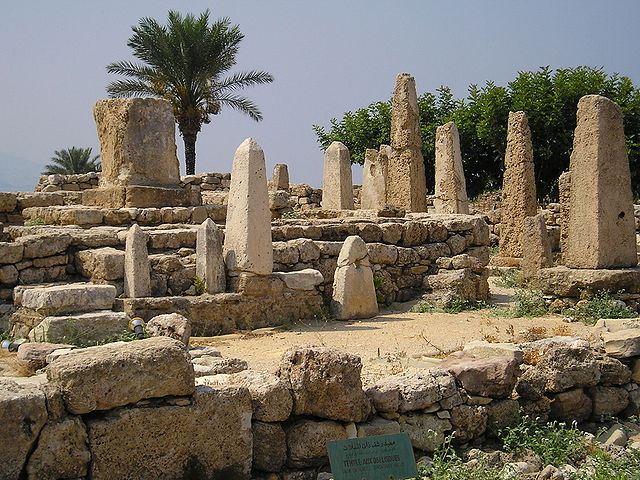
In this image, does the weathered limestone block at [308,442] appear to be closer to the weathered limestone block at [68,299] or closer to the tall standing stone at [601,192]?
the weathered limestone block at [68,299]

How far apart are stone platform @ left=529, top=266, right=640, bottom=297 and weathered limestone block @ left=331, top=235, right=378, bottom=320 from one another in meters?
2.29

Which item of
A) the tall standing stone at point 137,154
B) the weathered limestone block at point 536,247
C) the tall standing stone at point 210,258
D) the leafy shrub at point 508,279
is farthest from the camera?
the leafy shrub at point 508,279

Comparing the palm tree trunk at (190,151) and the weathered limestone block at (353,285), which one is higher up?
the palm tree trunk at (190,151)

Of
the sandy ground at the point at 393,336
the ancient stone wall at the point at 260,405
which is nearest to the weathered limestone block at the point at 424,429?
the ancient stone wall at the point at 260,405

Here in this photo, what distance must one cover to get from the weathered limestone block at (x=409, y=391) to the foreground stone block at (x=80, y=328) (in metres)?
3.04

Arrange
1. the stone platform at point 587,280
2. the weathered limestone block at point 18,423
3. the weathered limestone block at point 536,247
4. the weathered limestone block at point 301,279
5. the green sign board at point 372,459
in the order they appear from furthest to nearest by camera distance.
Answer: the weathered limestone block at point 536,247, the weathered limestone block at point 301,279, the stone platform at point 587,280, the green sign board at point 372,459, the weathered limestone block at point 18,423

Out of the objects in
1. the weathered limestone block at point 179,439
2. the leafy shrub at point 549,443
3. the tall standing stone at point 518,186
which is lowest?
the leafy shrub at point 549,443

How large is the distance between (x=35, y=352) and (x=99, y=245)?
3.85 m

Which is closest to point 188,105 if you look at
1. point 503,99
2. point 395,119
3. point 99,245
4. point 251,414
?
point 395,119

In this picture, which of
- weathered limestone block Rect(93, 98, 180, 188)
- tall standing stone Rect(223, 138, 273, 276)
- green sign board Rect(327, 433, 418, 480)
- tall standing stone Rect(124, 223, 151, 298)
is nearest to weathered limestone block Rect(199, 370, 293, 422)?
green sign board Rect(327, 433, 418, 480)

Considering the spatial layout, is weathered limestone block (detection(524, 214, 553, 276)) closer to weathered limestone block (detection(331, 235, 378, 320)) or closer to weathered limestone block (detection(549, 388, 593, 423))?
weathered limestone block (detection(331, 235, 378, 320))

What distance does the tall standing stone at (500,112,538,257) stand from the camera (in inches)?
672

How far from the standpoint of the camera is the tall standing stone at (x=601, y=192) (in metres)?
9.11

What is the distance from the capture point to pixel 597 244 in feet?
29.9
